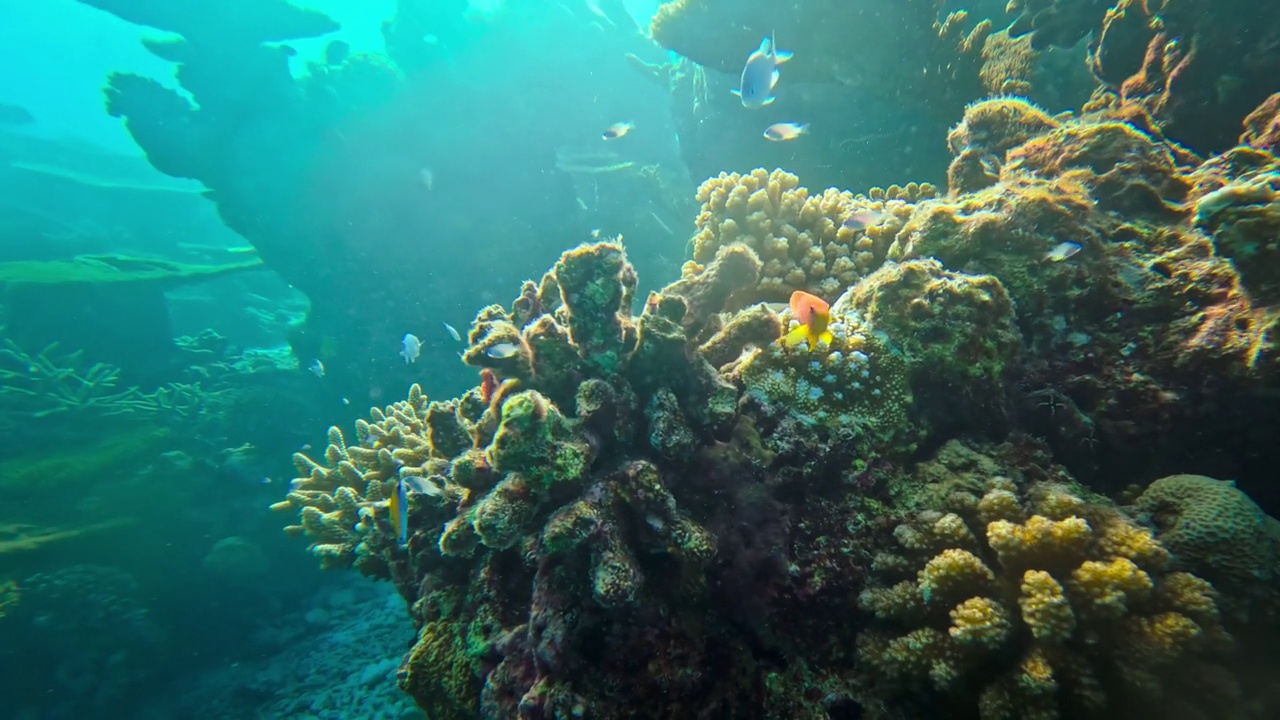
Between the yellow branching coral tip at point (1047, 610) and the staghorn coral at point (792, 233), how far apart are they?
9.08 feet

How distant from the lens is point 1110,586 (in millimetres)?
2270

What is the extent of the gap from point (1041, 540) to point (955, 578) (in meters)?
0.45

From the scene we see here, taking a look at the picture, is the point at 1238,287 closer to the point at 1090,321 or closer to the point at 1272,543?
the point at 1090,321

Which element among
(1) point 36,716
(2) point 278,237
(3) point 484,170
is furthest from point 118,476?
(3) point 484,170

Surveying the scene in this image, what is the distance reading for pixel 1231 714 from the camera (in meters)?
2.16

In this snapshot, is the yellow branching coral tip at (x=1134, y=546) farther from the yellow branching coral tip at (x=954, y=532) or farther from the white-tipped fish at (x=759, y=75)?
the white-tipped fish at (x=759, y=75)

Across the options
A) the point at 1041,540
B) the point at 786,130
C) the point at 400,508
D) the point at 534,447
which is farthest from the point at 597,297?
the point at 786,130

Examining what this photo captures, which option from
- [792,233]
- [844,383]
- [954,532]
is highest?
[792,233]

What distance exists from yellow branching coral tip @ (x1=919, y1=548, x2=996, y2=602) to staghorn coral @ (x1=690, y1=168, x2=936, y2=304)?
260 centimetres

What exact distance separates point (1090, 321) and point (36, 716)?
49.1ft

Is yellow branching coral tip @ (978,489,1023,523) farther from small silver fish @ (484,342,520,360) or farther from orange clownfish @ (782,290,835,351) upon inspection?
small silver fish @ (484,342,520,360)

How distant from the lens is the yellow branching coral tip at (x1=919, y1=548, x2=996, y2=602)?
245 centimetres

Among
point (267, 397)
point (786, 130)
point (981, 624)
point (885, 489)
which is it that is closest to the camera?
point (981, 624)

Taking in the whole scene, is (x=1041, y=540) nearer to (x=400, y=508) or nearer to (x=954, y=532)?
(x=954, y=532)
